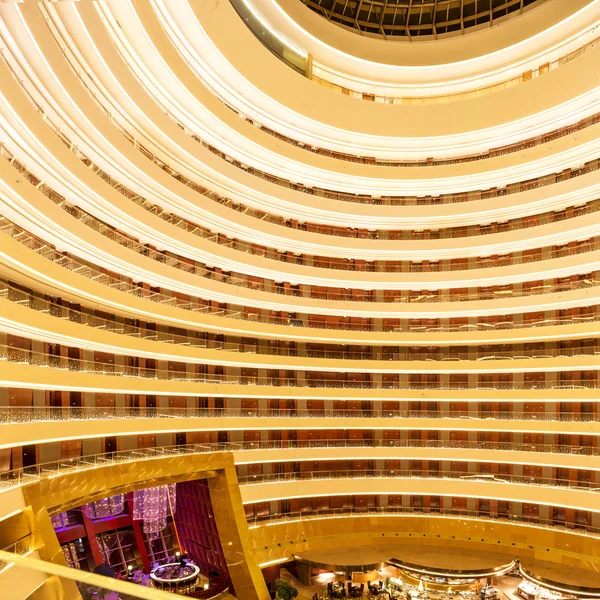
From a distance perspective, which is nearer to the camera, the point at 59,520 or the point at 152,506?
the point at 152,506

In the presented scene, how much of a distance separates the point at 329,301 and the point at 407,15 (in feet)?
61.0

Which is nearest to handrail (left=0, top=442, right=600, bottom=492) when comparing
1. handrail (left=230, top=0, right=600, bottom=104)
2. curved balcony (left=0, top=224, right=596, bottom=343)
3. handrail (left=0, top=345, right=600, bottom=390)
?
handrail (left=0, top=345, right=600, bottom=390)

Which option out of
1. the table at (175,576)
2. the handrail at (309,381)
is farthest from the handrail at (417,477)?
the handrail at (309,381)

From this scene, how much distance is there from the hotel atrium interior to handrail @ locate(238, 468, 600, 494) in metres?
0.17

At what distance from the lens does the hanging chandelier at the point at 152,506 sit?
83.5 ft

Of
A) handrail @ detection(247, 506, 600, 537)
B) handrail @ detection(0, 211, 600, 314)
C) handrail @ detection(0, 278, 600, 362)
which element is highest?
handrail @ detection(0, 211, 600, 314)

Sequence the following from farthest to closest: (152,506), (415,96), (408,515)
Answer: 1. (415,96)
2. (408,515)
3. (152,506)

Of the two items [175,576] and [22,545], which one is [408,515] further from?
[22,545]

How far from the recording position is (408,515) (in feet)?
100

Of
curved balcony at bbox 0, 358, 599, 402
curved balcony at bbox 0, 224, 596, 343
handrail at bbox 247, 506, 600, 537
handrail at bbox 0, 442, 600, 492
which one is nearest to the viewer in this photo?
curved balcony at bbox 0, 224, 596, 343

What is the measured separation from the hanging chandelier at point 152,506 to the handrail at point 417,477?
3.88 metres

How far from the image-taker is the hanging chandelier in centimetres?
2545

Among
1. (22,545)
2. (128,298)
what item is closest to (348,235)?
(128,298)

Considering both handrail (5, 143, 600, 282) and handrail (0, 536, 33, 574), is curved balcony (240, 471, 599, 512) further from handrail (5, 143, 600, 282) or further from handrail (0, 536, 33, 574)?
handrail (0, 536, 33, 574)
